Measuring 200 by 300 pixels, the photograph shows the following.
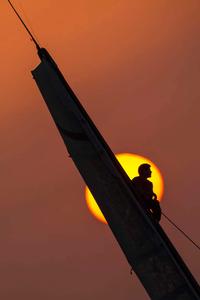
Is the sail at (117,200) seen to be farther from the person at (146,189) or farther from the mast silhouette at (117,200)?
the person at (146,189)

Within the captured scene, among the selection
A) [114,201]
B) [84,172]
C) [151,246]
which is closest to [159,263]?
[151,246]

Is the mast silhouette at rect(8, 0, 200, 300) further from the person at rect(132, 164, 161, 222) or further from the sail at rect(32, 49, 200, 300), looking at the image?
the person at rect(132, 164, 161, 222)

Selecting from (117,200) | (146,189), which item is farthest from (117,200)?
(146,189)

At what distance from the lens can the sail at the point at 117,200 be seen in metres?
16.1

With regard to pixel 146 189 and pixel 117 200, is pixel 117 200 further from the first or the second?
pixel 146 189

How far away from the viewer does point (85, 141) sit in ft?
59.3

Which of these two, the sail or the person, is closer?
the sail

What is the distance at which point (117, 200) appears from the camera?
674 inches

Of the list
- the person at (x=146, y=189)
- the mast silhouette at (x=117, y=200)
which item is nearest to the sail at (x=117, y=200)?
the mast silhouette at (x=117, y=200)

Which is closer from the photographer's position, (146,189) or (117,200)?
(117,200)

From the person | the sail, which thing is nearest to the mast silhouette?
the sail

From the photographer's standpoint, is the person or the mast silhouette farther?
the person

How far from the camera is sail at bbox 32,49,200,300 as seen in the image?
16109mm

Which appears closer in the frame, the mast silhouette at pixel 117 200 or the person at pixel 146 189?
the mast silhouette at pixel 117 200
